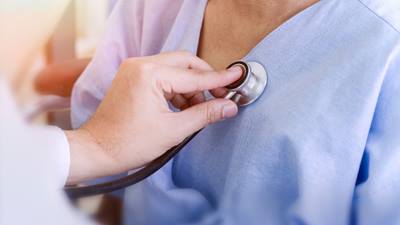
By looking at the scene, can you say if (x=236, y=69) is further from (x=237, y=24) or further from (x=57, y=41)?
(x=57, y=41)

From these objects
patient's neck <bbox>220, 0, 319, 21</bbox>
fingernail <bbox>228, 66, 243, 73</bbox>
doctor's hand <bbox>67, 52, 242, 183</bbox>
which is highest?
patient's neck <bbox>220, 0, 319, 21</bbox>

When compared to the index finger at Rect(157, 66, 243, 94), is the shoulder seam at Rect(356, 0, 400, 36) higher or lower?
higher

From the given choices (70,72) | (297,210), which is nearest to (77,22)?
(70,72)

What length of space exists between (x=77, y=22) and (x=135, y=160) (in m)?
0.50

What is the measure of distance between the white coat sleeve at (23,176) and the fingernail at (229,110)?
1.32ft

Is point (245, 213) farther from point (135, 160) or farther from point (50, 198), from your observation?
point (50, 198)

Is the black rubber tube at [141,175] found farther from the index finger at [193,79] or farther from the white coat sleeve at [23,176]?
the white coat sleeve at [23,176]

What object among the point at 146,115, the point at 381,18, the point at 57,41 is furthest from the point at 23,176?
the point at 57,41

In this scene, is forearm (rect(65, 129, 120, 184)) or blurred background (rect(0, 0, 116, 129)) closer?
forearm (rect(65, 129, 120, 184))

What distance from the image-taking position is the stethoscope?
2.35 feet

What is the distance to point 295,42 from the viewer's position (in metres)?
0.73

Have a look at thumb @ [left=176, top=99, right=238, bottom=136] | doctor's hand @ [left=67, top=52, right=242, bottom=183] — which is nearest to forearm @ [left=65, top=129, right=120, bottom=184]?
doctor's hand @ [left=67, top=52, right=242, bottom=183]

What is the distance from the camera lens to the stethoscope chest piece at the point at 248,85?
28.2 inches

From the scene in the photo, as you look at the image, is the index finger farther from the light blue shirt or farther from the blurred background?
the blurred background
